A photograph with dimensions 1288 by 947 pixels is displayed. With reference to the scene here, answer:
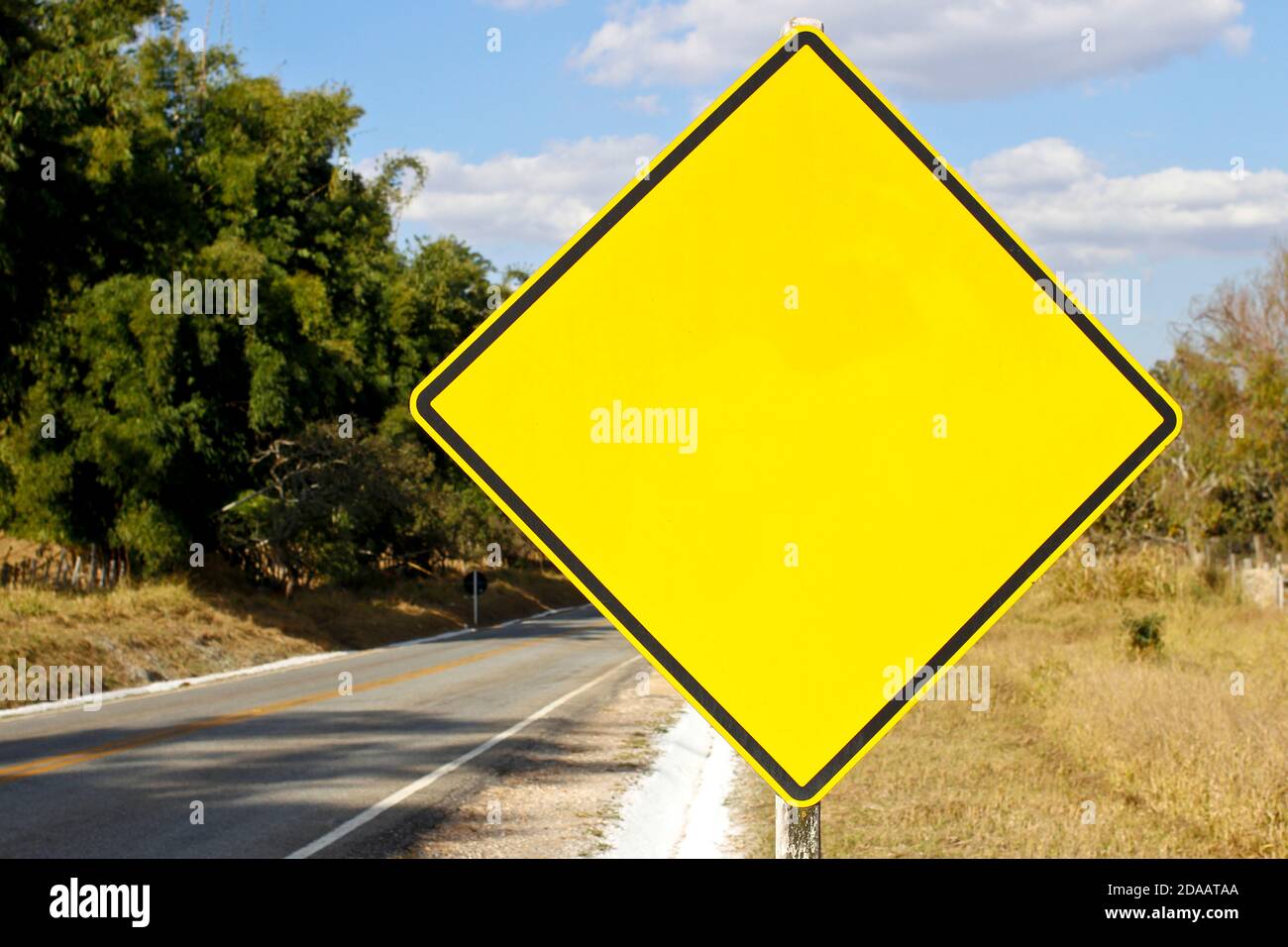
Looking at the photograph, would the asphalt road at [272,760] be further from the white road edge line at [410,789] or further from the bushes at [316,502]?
the bushes at [316,502]

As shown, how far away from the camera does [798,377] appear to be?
2.53m

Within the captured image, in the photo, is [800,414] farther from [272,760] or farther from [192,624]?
[192,624]

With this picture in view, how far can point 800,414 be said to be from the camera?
2529 mm

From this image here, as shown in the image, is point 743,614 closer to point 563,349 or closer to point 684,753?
point 563,349

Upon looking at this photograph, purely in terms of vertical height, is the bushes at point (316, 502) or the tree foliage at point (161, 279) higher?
the tree foliage at point (161, 279)

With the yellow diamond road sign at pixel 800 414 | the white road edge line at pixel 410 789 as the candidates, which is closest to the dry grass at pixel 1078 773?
the white road edge line at pixel 410 789

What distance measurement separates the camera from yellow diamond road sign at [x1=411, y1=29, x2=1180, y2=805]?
8.29 feet

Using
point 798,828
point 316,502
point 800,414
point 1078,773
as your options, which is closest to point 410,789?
point 1078,773

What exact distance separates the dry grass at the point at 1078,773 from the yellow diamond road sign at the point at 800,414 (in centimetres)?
516

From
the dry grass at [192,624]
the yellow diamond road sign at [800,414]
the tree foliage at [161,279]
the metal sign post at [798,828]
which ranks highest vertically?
the tree foliage at [161,279]

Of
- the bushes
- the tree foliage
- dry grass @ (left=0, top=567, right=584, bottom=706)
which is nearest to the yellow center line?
Answer: dry grass @ (left=0, top=567, right=584, bottom=706)

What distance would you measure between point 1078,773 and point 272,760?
7070 mm

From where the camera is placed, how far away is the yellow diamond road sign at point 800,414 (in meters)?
2.53
